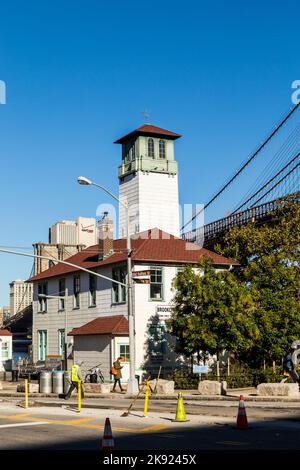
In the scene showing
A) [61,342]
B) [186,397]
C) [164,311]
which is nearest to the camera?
[186,397]

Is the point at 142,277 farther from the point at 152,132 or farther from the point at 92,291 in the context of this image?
the point at 152,132

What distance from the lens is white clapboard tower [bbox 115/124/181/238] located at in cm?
8288

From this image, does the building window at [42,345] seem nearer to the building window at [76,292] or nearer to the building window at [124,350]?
the building window at [76,292]

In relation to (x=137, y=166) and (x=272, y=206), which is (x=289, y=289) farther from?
(x=137, y=166)

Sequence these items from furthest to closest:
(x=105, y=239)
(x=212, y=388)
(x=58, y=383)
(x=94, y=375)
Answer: (x=105, y=239), (x=94, y=375), (x=58, y=383), (x=212, y=388)

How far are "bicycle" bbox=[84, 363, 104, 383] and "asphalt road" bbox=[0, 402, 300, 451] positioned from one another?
54.5ft

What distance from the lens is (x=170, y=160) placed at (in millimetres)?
85125

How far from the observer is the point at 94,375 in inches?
1604

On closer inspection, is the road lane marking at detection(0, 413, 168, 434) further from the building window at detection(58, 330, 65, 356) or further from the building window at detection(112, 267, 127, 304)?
the building window at detection(58, 330, 65, 356)

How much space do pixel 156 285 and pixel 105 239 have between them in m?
5.60

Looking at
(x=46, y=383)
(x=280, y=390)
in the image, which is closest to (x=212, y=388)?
(x=280, y=390)

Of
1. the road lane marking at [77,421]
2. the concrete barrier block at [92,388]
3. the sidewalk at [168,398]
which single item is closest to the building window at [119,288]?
the concrete barrier block at [92,388]

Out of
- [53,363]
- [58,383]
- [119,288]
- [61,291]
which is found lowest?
[58,383]

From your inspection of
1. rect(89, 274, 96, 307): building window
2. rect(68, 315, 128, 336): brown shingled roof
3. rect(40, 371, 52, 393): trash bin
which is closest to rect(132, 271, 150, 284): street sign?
rect(40, 371, 52, 393): trash bin
